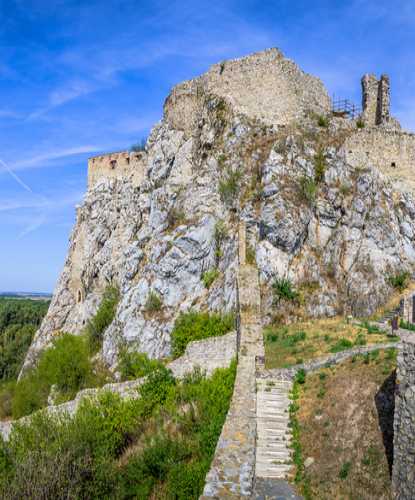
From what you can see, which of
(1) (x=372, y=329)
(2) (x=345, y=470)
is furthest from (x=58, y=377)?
(2) (x=345, y=470)

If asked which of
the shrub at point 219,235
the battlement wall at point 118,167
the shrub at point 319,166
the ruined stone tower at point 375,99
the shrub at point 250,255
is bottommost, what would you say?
the shrub at point 250,255

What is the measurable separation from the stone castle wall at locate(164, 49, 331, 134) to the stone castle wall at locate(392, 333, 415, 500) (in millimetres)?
20837

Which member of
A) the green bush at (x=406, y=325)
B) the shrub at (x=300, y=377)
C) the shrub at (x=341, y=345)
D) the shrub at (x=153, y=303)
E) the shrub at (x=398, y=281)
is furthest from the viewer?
the shrub at (x=153, y=303)

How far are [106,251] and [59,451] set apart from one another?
21779mm

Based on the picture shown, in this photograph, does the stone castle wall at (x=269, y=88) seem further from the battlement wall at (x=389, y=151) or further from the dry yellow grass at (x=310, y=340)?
the dry yellow grass at (x=310, y=340)

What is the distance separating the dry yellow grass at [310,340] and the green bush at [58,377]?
38.4 ft

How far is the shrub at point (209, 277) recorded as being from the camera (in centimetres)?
2498

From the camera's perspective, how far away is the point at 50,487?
12.5 metres

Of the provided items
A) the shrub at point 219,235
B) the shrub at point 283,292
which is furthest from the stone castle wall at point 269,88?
the shrub at point 283,292

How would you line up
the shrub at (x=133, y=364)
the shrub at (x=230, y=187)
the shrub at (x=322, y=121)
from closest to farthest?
1. the shrub at (x=133, y=364)
2. the shrub at (x=230, y=187)
3. the shrub at (x=322, y=121)

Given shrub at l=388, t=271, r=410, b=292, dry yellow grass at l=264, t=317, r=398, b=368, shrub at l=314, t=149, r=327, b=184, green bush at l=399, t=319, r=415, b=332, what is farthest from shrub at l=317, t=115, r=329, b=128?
green bush at l=399, t=319, r=415, b=332

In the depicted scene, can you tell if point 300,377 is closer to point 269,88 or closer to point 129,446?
point 129,446

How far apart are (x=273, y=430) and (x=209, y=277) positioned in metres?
13.5

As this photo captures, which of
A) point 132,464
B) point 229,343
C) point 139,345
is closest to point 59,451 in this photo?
point 132,464
